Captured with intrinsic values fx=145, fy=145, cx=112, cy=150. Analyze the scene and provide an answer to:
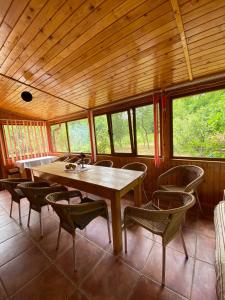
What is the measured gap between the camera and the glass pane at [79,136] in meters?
4.41

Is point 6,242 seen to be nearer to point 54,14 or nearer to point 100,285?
point 100,285

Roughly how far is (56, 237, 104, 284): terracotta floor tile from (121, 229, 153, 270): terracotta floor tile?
316mm

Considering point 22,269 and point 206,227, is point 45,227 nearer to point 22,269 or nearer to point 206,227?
point 22,269

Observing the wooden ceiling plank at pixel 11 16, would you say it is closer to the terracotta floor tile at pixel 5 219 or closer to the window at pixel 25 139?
the terracotta floor tile at pixel 5 219

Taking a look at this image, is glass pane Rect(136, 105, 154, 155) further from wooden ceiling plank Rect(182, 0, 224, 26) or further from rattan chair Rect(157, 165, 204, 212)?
wooden ceiling plank Rect(182, 0, 224, 26)

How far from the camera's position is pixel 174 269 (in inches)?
55.6

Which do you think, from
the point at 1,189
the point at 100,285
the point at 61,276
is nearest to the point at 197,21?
the point at 100,285

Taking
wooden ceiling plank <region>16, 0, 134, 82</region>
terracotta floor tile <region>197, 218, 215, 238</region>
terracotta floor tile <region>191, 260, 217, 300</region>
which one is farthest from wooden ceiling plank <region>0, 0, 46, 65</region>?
terracotta floor tile <region>197, 218, 215, 238</region>

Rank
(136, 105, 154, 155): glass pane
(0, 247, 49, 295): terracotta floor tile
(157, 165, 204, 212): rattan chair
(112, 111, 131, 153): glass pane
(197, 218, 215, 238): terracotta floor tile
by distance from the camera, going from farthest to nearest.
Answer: (112, 111, 131, 153): glass pane < (136, 105, 154, 155): glass pane < (157, 165, 204, 212): rattan chair < (197, 218, 215, 238): terracotta floor tile < (0, 247, 49, 295): terracotta floor tile

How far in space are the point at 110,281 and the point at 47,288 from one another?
1.86ft

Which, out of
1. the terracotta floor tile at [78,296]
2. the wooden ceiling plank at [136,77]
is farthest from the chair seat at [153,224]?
the wooden ceiling plank at [136,77]

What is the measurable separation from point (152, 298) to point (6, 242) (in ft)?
6.17

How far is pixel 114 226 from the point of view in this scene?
162cm

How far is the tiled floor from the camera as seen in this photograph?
1238 millimetres
